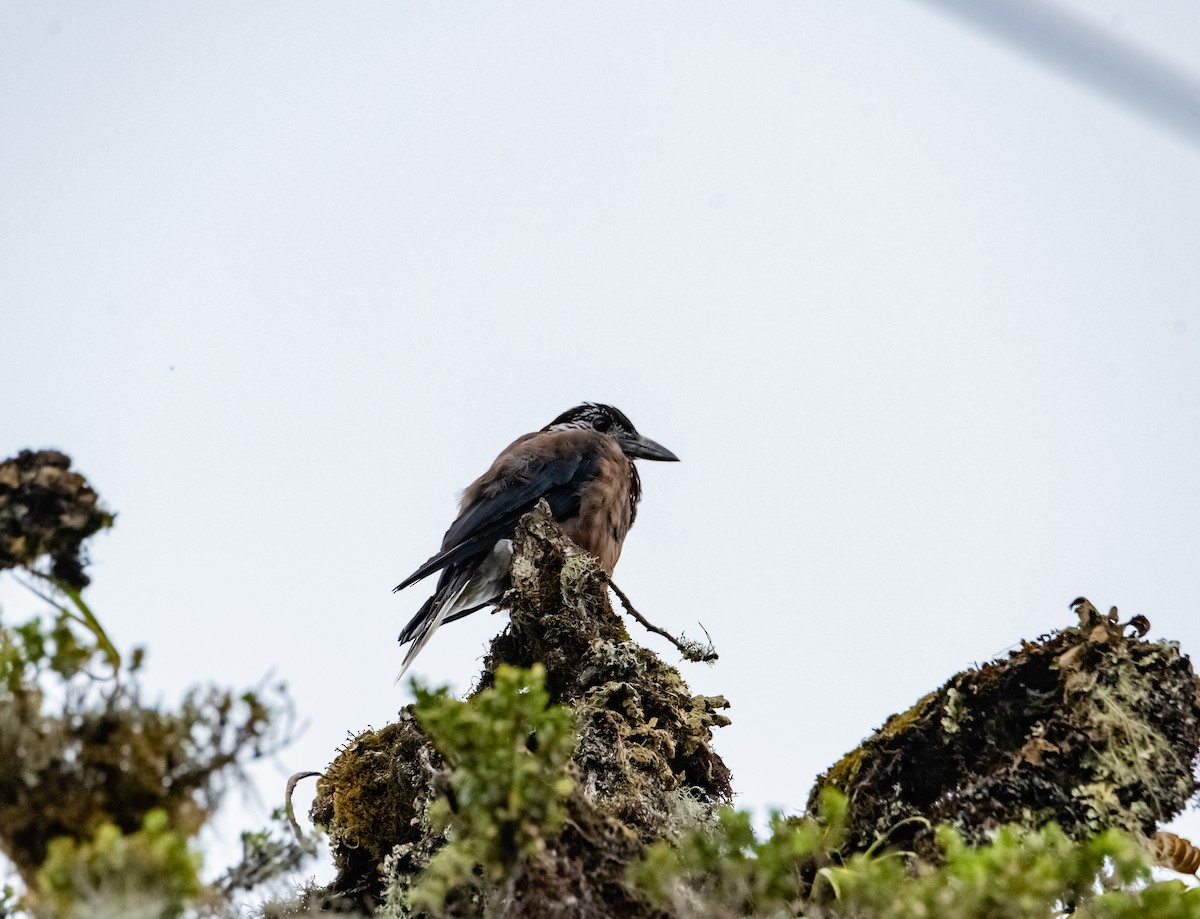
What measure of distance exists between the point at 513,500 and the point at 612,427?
1283 mm

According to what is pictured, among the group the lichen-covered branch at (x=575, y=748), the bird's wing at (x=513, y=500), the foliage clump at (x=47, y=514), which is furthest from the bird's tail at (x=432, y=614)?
the foliage clump at (x=47, y=514)

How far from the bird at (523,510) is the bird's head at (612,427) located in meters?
0.04

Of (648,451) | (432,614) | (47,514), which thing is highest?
(648,451)

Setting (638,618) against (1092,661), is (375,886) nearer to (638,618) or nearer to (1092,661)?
(638,618)

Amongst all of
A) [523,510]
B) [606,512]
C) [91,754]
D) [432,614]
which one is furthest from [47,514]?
[606,512]

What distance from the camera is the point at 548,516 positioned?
4551mm

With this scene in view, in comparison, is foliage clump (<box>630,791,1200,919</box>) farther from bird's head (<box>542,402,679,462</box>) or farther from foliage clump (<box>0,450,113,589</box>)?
bird's head (<box>542,402,679,462</box>)

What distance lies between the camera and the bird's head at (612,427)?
7227 mm

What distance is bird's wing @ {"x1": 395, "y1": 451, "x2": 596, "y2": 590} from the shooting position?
5988mm

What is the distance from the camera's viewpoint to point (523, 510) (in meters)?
6.12

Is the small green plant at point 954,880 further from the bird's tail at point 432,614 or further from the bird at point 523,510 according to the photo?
the bird at point 523,510

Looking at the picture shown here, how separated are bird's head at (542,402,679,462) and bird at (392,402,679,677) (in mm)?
40

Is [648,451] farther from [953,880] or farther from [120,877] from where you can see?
[120,877]

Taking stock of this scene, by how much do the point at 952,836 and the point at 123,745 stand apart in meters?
1.33
